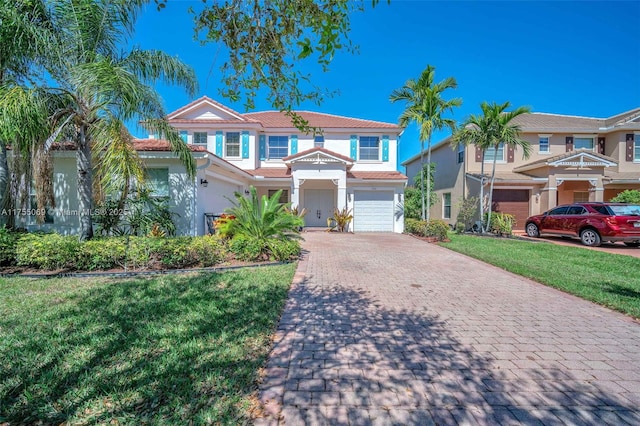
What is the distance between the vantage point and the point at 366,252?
392 inches

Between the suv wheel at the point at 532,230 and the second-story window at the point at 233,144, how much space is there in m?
16.4

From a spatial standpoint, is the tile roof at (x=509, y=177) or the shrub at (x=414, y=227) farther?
the tile roof at (x=509, y=177)

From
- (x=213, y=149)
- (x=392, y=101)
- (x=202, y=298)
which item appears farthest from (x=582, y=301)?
(x=213, y=149)

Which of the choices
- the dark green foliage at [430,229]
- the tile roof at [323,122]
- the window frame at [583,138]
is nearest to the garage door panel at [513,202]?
the window frame at [583,138]

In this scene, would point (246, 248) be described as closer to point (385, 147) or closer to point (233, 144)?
point (233, 144)

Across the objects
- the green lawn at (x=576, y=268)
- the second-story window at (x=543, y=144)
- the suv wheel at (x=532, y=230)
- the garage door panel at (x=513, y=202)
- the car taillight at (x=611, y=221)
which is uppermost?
the second-story window at (x=543, y=144)

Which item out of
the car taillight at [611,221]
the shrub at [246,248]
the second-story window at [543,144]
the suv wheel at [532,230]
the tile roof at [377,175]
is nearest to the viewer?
the shrub at [246,248]

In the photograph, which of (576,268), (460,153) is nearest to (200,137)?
(460,153)

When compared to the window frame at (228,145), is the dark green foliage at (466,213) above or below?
below

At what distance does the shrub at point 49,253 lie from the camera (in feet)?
21.2

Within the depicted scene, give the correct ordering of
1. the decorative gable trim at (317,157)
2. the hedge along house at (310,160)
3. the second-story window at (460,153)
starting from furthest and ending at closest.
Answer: the second-story window at (460,153), the hedge along house at (310,160), the decorative gable trim at (317,157)

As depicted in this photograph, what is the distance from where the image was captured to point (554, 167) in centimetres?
1588

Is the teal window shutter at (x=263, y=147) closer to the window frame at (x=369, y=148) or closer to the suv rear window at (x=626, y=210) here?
the window frame at (x=369, y=148)

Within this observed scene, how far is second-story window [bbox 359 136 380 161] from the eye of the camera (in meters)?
18.1
